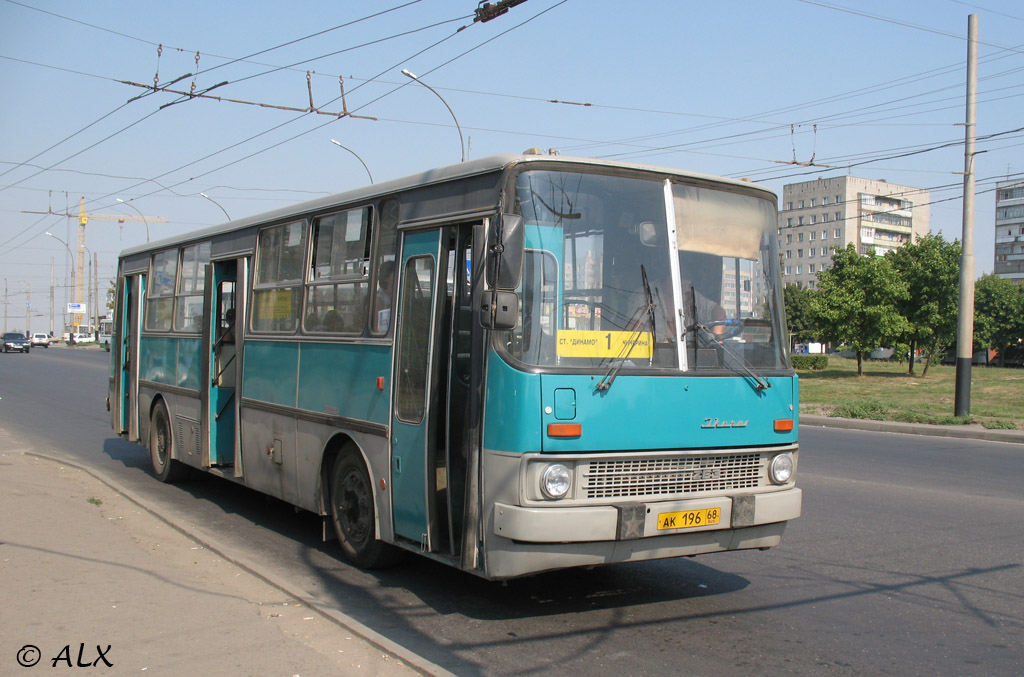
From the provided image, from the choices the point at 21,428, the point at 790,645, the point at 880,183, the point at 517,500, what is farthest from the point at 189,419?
the point at 880,183

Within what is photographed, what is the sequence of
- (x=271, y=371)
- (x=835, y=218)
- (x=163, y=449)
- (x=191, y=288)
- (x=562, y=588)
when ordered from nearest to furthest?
(x=562, y=588)
(x=271, y=371)
(x=191, y=288)
(x=163, y=449)
(x=835, y=218)

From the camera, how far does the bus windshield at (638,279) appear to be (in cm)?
579

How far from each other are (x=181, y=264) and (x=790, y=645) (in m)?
8.65

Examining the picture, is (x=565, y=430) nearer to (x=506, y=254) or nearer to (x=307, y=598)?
(x=506, y=254)

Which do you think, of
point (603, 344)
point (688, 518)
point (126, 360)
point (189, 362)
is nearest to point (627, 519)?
point (688, 518)

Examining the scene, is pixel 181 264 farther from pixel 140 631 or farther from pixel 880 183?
pixel 880 183

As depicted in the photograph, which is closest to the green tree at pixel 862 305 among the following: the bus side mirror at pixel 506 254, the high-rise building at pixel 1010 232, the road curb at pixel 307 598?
the road curb at pixel 307 598

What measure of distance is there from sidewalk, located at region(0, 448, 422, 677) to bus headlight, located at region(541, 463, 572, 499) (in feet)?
4.21

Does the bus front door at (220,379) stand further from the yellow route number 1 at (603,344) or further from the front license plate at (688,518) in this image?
the front license plate at (688,518)

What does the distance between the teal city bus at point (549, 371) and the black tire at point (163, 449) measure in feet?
14.3

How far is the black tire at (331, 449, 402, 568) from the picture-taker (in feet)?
23.8

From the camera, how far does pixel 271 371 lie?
8.84m

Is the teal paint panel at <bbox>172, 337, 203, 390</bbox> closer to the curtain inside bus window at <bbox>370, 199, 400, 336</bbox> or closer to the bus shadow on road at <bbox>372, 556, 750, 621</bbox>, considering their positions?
the curtain inside bus window at <bbox>370, 199, 400, 336</bbox>

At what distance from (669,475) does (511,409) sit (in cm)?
113
